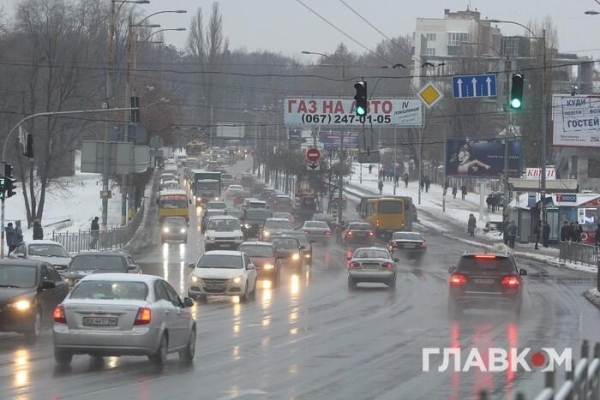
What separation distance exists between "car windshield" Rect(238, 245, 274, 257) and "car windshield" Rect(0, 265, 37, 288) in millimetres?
19206

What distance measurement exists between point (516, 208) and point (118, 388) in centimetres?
6246

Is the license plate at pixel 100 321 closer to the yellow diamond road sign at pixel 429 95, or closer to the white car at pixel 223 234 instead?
the yellow diamond road sign at pixel 429 95

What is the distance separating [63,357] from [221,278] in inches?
638

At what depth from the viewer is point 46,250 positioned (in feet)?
122

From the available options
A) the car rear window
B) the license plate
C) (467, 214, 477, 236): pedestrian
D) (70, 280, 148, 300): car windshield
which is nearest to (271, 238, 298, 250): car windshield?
the car rear window

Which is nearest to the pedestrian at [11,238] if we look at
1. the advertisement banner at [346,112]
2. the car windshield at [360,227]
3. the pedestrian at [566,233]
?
the advertisement banner at [346,112]

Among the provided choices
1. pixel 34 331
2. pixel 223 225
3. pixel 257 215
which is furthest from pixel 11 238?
pixel 257 215

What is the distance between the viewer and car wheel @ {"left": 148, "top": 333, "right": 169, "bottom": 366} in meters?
17.7

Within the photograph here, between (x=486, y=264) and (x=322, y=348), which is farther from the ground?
(x=486, y=264)

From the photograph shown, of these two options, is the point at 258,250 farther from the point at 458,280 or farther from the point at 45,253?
the point at 458,280

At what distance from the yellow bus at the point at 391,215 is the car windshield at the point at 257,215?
7937mm

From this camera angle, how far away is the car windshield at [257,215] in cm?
7675

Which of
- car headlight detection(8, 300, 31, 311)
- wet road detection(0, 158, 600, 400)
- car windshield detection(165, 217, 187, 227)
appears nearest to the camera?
wet road detection(0, 158, 600, 400)

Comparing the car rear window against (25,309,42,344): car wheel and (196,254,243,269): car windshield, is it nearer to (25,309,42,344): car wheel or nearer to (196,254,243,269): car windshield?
(196,254,243,269): car windshield
